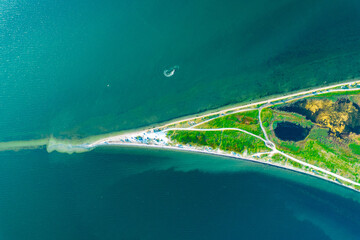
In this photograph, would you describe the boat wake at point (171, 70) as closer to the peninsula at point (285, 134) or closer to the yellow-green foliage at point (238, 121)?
the peninsula at point (285, 134)

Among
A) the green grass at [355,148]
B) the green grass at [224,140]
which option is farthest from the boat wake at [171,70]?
the green grass at [355,148]

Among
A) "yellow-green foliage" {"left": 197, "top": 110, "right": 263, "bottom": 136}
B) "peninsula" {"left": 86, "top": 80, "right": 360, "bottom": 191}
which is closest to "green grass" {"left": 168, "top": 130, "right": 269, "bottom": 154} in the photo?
"peninsula" {"left": 86, "top": 80, "right": 360, "bottom": 191}

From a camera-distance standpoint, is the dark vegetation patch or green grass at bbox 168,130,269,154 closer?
green grass at bbox 168,130,269,154

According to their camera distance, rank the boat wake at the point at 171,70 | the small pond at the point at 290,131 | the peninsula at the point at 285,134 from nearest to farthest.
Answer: the boat wake at the point at 171,70, the peninsula at the point at 285,134, the small pond at the point at 290,131

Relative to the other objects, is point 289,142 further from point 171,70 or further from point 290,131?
point 171,70

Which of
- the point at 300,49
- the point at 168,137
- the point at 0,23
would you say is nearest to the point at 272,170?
the point at 168,137

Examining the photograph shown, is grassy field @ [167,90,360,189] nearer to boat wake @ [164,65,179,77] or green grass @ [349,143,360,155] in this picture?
green grass @ [349,143,360,155]

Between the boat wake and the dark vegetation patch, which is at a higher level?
the boat wake

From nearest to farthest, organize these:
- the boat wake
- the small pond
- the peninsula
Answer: the boat wake < the peninsula < the small pond
